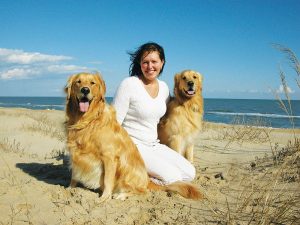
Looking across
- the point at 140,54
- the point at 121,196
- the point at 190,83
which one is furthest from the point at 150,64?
the point at 121,196

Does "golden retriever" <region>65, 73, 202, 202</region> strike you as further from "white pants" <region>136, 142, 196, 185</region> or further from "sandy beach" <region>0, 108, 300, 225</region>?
"white pants" <region>136, 142, 196, 185</region>

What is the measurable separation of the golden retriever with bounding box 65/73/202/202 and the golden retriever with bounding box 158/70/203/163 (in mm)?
1631

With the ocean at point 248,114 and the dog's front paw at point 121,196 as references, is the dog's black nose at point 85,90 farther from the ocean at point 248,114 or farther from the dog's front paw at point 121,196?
the dog's front paw at point 121,196

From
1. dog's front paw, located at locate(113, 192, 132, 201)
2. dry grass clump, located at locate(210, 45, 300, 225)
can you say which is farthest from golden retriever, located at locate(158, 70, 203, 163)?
dog's front paw, located at locate(113, 192, 132, 201)

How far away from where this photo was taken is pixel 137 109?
4.27 meters

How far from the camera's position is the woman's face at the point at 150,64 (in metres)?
4.34

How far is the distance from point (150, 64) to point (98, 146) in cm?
134

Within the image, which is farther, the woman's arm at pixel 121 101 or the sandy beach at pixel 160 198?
the woman's arm at pixel 121 101

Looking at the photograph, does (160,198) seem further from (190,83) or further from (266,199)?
(190,83)

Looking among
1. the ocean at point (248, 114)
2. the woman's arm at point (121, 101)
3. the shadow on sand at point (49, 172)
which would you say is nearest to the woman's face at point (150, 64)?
the woman's arm at point (121, 101)

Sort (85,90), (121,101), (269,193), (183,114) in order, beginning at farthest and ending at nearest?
(183,114), (121,101), (85,90), (269,193)

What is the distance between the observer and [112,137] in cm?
360

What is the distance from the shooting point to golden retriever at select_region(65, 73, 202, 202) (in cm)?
358

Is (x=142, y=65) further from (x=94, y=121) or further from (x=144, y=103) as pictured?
(x=94, y=121)
